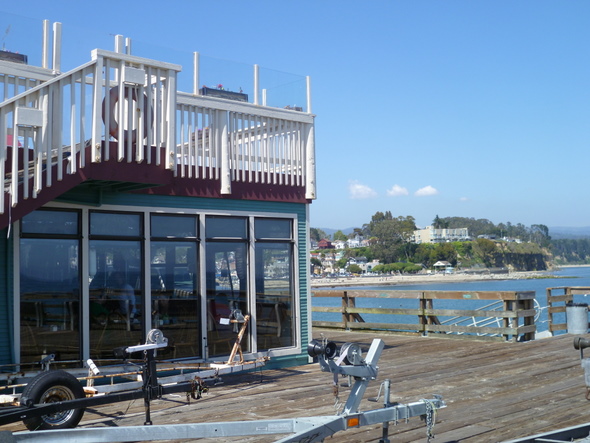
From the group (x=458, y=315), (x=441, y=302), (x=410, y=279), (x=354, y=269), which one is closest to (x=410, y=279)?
(x=410, y=279)

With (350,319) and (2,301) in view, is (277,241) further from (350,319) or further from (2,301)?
(350,319)

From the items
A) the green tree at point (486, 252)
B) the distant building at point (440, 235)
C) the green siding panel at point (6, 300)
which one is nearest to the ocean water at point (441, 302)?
the green siding panel at point (6, 300)

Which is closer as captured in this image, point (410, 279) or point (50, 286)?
point (50, 286)

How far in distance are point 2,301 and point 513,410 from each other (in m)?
5.92

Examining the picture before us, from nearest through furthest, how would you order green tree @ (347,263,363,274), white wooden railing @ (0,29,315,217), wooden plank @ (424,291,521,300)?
white wooden railing @ (0,29,315,217), wooden plank @ (424,291,521,300), green tree @ (347,263,363,274)

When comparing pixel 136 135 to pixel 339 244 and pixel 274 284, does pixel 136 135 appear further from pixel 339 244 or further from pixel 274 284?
pixel 339 244

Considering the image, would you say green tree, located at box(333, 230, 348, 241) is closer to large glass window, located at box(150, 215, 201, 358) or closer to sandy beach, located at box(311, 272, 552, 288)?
sandy beach, located at box(311, 272, 552, 288)

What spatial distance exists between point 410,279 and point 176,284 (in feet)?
420

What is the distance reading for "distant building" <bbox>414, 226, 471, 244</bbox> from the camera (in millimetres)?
183500

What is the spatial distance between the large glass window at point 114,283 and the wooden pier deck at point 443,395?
3.82 feet

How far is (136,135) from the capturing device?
8.84m

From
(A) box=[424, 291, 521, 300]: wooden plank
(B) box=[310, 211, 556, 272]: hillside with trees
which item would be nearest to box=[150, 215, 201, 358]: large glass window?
(A) box=[424, 291, 521, 300]: wooden plank

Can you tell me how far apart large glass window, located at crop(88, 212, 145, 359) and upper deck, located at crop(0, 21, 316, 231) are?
21.6 inches

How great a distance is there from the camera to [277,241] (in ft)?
37.3
